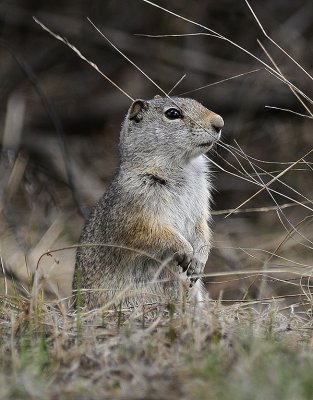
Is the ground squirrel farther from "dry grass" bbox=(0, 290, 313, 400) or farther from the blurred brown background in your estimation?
the blurred brown background

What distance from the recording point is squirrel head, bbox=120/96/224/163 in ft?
18.4

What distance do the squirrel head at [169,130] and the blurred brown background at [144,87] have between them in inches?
151

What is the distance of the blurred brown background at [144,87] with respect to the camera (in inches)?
416

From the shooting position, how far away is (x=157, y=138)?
19.2 ft

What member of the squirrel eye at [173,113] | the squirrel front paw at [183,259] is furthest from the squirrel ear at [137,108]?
the squirrel front paw at [183,259]

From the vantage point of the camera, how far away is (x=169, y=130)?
5816 mm

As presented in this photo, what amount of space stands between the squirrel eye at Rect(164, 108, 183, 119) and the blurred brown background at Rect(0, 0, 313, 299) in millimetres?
4028

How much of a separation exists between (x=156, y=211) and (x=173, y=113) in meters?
0.69

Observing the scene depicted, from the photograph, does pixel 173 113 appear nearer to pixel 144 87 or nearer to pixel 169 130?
pixel 169 130

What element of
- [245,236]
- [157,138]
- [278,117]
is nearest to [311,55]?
[278,117]

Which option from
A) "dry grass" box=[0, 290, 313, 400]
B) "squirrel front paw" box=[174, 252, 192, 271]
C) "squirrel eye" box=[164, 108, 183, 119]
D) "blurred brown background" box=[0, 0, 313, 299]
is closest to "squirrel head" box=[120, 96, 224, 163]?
"squirrel eye" box=[164, 108, 183, 119]

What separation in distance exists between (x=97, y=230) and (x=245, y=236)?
425 cm

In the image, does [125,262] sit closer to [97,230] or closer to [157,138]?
[97,230]

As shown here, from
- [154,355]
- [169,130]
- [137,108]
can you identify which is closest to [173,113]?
[169,130]
